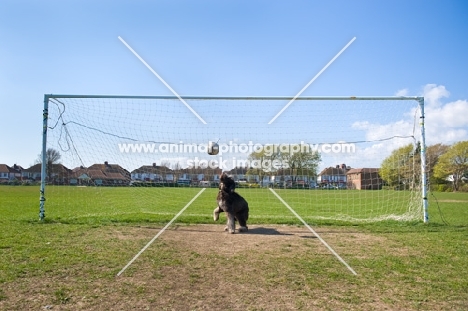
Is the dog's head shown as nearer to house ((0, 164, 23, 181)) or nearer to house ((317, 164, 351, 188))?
house ((317, 164, 351, 188))

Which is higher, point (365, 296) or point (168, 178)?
point (168, 178)

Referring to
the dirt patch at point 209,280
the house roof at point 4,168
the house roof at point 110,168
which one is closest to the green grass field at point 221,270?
the dirt patch at point 209,280

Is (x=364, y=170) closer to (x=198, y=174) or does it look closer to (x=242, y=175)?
(x=242, y=175)

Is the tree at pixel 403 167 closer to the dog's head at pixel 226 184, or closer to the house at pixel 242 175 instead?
the house at pixel 242 175

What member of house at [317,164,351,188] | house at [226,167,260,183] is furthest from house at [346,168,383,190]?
house at [226,167,260,183]

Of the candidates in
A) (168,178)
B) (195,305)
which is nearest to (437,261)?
(195,305)

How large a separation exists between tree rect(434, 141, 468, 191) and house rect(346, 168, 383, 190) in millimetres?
54213

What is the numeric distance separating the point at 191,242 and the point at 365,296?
400 cm

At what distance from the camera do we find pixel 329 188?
1709 centimetres

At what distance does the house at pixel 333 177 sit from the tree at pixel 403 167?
172 cm

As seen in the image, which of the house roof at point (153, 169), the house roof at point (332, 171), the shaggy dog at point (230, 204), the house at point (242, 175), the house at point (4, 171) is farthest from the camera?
the house at point (4, 171)

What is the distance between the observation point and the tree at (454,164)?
2430 inches

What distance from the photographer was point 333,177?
53.7 ft

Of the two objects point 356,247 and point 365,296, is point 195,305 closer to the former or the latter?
point 365,296
